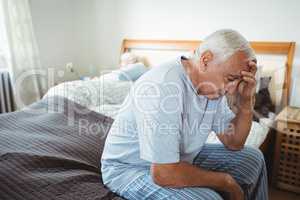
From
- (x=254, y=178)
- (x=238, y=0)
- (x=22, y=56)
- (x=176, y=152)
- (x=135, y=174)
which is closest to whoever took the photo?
(x=176, y=152)

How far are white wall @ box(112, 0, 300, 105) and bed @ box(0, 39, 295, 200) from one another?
163mm

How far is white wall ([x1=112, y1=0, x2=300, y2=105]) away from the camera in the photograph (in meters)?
2.25

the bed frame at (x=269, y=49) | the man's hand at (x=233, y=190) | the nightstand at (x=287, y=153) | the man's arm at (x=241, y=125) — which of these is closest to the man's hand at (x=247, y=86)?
the man's arm at (x=241, y=125)

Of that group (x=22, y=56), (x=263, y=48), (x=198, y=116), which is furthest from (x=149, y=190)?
(x=22, y=56)

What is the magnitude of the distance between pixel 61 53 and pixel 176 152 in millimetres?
2935

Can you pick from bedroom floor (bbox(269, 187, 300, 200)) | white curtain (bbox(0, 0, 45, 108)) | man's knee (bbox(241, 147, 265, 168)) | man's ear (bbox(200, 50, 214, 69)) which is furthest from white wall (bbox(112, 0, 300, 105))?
man's ear (bbox(200, 50, 214, 69))

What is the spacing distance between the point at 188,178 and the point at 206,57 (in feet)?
1.42

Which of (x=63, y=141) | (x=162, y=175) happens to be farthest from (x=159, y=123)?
(x=63, y=141)

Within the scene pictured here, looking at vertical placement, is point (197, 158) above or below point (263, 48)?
below

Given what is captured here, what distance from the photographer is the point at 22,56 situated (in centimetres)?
278

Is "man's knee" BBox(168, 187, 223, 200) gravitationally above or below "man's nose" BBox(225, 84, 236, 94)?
below

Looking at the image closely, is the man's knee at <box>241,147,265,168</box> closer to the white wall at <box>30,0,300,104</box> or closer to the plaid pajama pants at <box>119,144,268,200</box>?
the plaid pajama pants at <box>119,144,268,200</box>

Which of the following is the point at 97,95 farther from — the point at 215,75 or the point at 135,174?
the point at 215,75

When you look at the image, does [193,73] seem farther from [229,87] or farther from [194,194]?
[194,194]
